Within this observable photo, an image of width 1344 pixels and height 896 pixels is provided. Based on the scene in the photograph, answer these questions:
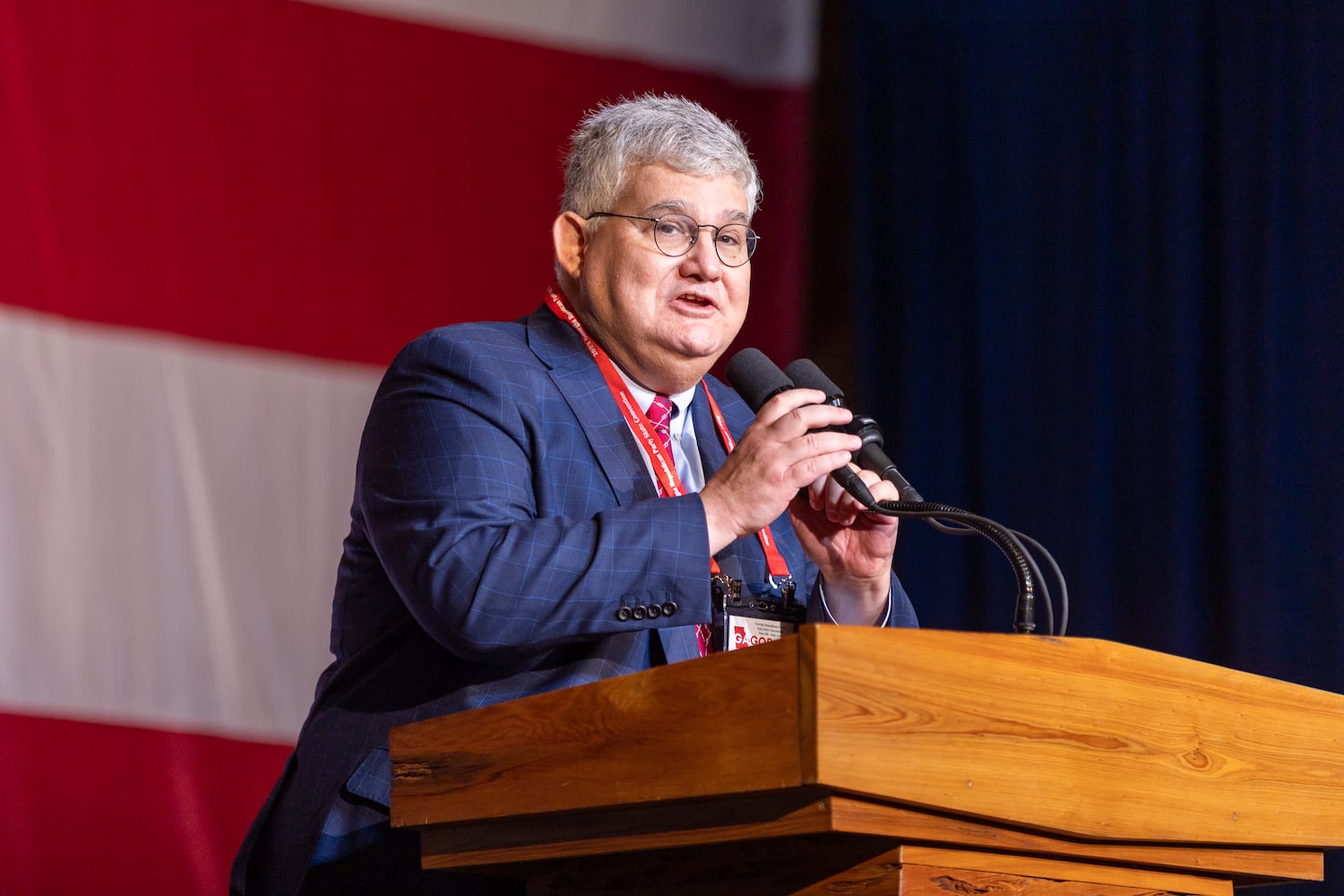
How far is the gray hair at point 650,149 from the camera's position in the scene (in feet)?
6.82

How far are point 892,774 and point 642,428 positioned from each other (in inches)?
37.7

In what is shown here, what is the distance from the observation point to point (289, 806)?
1801 mm

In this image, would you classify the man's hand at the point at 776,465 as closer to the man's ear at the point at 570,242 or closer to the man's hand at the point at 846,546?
the man's hand at the point at 846,546

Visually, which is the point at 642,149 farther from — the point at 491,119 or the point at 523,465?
the point at 491,119

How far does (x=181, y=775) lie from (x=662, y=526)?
175cm

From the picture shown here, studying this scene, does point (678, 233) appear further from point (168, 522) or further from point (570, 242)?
point (168, 522)

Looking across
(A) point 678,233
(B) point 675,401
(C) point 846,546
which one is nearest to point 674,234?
(A) point 678,233

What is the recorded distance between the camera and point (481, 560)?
1.62 m

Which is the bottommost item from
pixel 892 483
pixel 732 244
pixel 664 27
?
pixel 892 483

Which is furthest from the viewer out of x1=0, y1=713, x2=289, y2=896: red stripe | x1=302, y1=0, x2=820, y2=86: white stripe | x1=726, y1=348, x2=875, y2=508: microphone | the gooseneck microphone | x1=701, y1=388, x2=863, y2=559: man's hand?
x1=302, y1=0, x2=820, y2=86: white stripe

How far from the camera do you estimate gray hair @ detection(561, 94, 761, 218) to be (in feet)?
6.82

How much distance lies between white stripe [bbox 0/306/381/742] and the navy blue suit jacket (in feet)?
3.72

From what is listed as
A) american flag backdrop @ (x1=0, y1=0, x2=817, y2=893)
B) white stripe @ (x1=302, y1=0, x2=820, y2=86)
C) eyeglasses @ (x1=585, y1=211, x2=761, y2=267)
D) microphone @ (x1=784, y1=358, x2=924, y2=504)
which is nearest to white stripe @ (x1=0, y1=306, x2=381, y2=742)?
american flag backdrop @ (x1=0, y1=0, x2=817, y2=893)

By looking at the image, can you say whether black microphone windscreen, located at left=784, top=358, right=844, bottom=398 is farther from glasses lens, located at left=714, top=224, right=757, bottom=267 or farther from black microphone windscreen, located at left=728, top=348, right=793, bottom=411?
glasses lens, located at left=714, top=224, right=757, bottom=267
